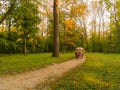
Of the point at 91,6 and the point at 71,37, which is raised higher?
the point at 91,6

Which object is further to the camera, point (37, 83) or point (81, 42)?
point (81, 42)

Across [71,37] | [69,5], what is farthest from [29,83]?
[71,37]

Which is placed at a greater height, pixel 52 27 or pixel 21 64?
pixel 52 27

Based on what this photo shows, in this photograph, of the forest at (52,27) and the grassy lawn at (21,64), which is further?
the forest at (52,27)

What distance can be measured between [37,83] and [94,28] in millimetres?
54689

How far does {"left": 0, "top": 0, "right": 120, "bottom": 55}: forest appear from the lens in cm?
2032

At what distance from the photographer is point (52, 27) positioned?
48.7 metres

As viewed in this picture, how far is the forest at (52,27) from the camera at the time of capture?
2032 cm

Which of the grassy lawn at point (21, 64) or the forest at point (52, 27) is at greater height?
Result: the forest at point (52, 27)

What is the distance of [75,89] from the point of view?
787 centimetres

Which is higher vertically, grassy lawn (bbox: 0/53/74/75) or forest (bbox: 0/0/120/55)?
forest (bbox: 0/0/120/55)

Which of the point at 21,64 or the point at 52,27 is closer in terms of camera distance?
the point at 21,64

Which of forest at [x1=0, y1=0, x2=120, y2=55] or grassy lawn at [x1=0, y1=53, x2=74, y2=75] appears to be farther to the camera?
forest at [x1=0, y1=0, x2=120, y2=55]

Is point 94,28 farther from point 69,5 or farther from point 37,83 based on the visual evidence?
point 37,83
